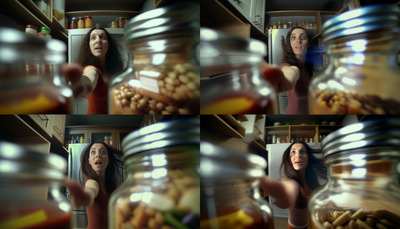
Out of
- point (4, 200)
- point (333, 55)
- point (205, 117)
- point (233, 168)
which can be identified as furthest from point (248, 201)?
point (4, 200)

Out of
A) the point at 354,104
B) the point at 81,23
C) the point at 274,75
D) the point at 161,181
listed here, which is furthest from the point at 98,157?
the point at 354,104

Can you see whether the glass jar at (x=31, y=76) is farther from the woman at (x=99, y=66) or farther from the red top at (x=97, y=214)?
the red top at (x=97, y=214)

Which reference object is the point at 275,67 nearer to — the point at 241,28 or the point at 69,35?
the point at 241,28

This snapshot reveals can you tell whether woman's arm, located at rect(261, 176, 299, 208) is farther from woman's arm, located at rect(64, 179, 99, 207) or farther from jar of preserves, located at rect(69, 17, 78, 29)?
jar of preserves, located at rect(69, 17, 78, 29)

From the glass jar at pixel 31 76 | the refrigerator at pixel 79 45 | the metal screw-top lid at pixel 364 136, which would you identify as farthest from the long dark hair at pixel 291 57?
the glass jar at pixel 31 76

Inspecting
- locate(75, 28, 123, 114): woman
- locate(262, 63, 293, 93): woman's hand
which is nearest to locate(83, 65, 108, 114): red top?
locate(75, 28, 123, 114): woman

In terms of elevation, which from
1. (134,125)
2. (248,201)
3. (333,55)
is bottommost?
(248,201)

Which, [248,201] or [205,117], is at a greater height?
[205,117]
